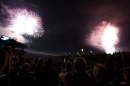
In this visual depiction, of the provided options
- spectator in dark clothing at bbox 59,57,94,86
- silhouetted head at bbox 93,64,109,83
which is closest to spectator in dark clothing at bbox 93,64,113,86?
silhouetted head at bbox 93,64,109,83

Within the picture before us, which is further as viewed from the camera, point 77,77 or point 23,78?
point 23,78

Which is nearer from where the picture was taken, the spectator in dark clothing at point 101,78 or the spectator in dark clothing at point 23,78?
the spectator in dark clothing at point 101,78

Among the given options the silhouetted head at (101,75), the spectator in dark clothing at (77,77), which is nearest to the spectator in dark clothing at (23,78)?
the spectator in dark clothing at (77,77)

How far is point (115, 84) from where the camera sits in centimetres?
493

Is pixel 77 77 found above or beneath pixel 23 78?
above

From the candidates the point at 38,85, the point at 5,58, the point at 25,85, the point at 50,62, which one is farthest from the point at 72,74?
the point at 38,85

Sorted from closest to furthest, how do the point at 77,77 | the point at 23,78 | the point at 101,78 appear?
the point at 77,77
the point at 101,78
the point at 23,78

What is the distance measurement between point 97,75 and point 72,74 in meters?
0.80

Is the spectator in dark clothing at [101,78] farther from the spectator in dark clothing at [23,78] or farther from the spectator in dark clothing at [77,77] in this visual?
the spectator in dark clothing at [23,78]

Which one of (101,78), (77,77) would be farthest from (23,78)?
(101,78)

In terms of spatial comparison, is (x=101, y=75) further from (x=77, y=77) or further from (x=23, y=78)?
(x=23, y=78)

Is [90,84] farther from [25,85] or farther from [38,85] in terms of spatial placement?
[38,85]

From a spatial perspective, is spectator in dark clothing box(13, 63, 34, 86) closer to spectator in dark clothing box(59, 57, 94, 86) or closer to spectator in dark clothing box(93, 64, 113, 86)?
spectator in dark clothing box(59, 57, 94, 86)

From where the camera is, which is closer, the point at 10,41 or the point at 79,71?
the point at 79,71
